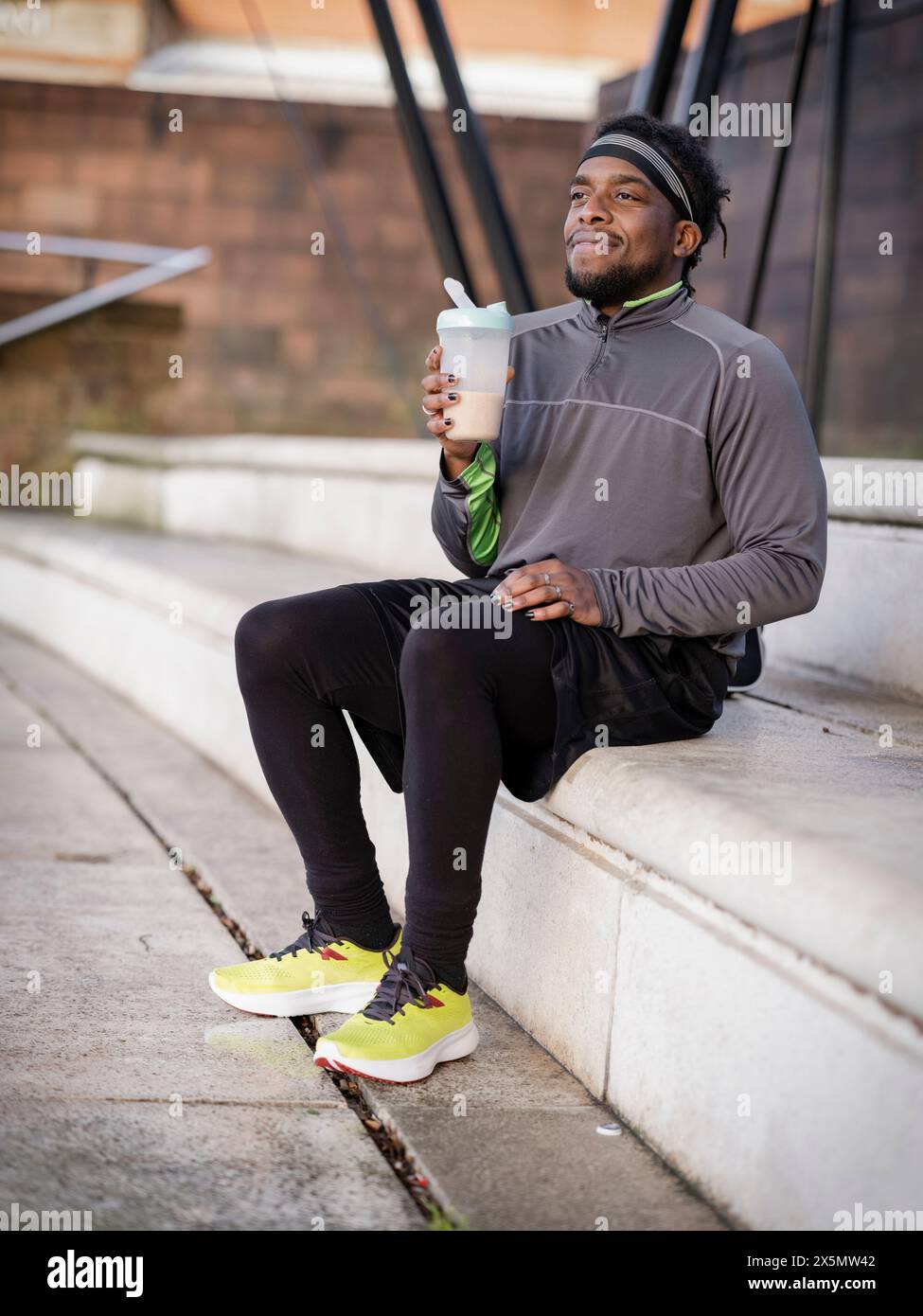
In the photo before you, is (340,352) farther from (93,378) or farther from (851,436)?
(851,436)

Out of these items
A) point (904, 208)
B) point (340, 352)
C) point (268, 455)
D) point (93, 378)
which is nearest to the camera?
point (268, 455)

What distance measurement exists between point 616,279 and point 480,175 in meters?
3.31

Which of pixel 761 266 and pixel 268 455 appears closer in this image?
pixel 761 266

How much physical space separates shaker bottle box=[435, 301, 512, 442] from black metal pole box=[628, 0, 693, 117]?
271 cm

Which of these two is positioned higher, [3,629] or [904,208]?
[904,208]

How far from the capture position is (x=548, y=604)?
83.4 inches

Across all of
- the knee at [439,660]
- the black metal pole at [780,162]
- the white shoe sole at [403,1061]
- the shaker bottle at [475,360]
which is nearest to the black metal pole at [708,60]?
the black metal pole at [780,162]

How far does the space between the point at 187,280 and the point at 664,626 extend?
1054 centimetres

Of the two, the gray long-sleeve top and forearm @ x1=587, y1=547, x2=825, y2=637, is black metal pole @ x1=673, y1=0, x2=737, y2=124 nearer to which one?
the gray long-sleeve top

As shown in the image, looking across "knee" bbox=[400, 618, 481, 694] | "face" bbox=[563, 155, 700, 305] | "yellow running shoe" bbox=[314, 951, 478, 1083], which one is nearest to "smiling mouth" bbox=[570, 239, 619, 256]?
"face" bbox=[563, 155, 700, 305]

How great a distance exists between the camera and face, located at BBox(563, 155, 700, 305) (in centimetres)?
231

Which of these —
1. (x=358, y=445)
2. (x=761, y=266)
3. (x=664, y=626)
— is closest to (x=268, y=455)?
(x=358, y=445)
